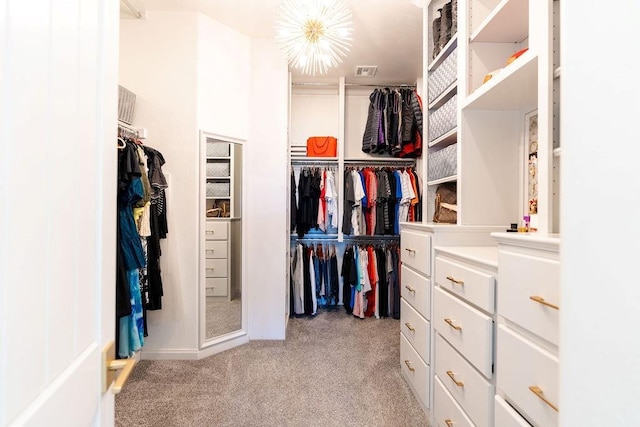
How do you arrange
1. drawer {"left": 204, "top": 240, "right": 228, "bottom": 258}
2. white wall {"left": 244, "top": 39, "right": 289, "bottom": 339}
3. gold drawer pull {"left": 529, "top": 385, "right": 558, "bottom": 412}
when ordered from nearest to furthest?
gold drawer pull {"left": 529, "top": 385, "right": 558, "bottom": 412} < drawer {"left": 204, "top": 240, "right": 228, "bottom": 258} < white wall {"left": 244, "top": 39, "right": 289, "bottom": 339}

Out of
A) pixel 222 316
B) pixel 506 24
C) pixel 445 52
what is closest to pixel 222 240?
pixel 222 316

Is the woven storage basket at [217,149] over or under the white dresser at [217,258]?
over

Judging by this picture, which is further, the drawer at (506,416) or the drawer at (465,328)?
the drawer at (465,328)

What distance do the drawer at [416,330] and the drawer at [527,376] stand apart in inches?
28.3

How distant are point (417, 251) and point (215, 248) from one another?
1702 millimetres

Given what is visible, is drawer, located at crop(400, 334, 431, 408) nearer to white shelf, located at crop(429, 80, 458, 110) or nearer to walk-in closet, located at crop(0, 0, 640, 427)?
walk-in closet, located at crop(0, 0, 640, 427)

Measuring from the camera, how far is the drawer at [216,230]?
2.61 meters

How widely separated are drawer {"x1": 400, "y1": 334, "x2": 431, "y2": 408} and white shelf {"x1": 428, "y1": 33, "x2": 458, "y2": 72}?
201 cm

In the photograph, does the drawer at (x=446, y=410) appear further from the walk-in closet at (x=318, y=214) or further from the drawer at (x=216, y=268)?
the drawer at (x=216, y=268)

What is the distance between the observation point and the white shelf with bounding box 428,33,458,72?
1.94 m

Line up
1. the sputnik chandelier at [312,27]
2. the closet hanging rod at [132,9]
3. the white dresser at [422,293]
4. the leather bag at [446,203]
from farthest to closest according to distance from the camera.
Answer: the closet hanging rod at [132,9] → the leather bag at [446,203] → the sputnik chandelier at [312,27] → the white dresser at [422,293]

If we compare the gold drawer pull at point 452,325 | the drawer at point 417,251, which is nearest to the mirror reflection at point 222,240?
the drawer at point 417,251

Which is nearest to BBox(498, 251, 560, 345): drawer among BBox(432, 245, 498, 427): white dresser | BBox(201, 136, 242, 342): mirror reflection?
BBox(432, 245, 498, 427): white dresser
